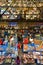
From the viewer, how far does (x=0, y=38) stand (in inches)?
124

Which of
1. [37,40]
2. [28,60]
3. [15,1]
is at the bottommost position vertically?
[28,60]

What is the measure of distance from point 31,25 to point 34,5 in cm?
37

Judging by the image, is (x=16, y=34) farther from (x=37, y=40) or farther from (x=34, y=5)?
(x=34, y=5)

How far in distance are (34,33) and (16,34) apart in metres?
0.33

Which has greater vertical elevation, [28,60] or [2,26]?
[2,26]

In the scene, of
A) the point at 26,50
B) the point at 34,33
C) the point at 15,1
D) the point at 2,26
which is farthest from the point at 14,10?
the point at 26,50

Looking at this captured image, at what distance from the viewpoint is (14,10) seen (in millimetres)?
3156

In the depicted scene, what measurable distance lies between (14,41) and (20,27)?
28 cm

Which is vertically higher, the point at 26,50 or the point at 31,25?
the point at 31,25

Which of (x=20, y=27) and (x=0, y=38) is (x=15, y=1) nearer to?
(x=20, y=27)

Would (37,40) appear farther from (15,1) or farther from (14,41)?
(15,1)

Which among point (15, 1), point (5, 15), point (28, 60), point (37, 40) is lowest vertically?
point (28, 60)

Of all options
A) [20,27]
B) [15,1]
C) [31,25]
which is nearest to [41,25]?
[31,25]

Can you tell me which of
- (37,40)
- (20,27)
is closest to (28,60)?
(37,40)
